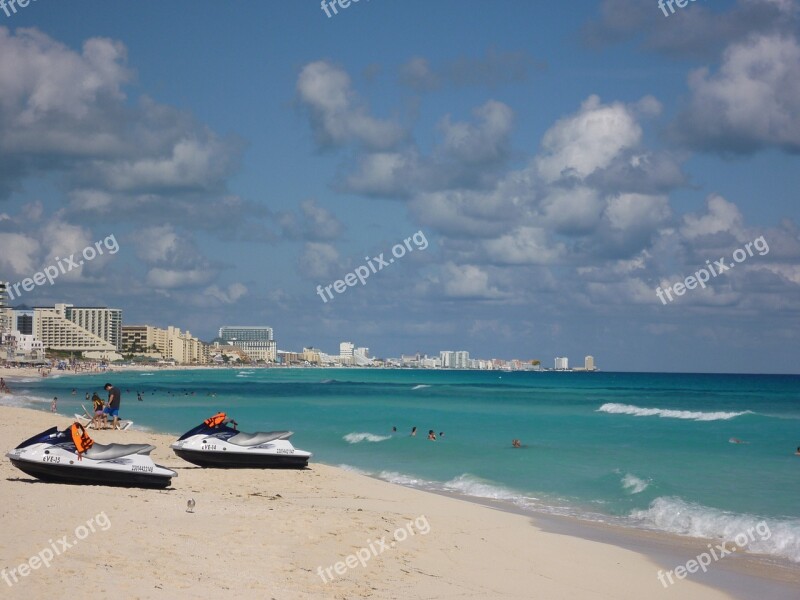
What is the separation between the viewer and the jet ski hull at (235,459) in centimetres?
1958

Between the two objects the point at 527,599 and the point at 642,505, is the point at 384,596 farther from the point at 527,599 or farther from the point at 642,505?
the point at 642,505

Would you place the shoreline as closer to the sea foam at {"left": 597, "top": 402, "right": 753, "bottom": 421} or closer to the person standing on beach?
the person standing on beach

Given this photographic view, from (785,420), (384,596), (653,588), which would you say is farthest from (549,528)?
(785,420)

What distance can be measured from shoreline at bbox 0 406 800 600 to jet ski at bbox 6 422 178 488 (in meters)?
0.29

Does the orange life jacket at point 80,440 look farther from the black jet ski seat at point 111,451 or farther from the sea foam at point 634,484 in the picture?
the sea foam at point 634,484

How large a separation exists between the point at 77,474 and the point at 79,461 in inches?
9.5

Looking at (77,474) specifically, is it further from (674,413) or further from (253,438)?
(674,413)

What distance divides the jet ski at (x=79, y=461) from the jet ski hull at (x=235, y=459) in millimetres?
4125

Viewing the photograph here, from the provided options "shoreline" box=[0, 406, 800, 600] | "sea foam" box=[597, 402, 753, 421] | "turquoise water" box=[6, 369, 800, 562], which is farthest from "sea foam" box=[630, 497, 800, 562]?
"sea foam" box=[597, 402, 753, 421]

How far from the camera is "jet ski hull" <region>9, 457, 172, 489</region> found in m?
15.0

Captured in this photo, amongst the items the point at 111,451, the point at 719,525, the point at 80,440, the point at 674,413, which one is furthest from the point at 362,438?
the point at 674,413

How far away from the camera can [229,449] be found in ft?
64.6

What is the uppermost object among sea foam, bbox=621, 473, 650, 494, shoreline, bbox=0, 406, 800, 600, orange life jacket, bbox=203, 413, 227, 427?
orange life jacket, bbox=203, 413, 227, 427

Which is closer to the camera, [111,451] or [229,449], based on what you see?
[111,451]
